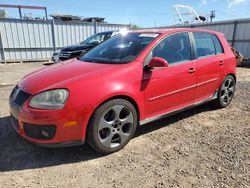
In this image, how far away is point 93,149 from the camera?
3.19 metres

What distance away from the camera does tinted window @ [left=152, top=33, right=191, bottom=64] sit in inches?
140

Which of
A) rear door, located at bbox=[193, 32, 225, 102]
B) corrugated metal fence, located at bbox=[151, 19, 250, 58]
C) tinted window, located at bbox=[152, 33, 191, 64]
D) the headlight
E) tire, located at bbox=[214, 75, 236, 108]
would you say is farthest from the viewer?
corrugated metal fence, located at bbox=[151, 19, 250, 58]

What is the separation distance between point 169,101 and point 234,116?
65.3 inches

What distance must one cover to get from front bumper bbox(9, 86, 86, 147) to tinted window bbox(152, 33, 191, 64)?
1554mm

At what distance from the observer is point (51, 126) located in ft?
8.87

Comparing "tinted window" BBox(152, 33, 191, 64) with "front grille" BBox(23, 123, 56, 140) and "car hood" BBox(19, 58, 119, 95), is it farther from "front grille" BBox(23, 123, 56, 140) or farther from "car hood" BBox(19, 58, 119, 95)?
"front grille" BBox(23, 123, 56, 140)

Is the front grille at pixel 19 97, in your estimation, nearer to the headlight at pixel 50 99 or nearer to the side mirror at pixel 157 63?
the headlight at pixel 50 99

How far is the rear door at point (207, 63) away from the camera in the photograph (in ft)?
13.4

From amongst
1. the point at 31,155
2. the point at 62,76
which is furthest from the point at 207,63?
the point at 31,155

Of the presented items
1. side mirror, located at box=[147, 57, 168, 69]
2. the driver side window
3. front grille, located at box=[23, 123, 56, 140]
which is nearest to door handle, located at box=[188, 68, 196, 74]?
side mirror, located at box=[147, 57, 168, 69]

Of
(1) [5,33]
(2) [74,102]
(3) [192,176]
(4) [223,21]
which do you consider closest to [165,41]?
(2) [74,102]

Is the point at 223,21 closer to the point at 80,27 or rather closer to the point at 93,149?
the point at 80,27

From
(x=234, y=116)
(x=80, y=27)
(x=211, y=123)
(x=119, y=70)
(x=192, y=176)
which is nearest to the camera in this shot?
(x=192, y=176)

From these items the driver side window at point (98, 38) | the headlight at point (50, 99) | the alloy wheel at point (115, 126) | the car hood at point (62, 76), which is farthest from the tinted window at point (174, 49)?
the driver side window at point (98, 38)
